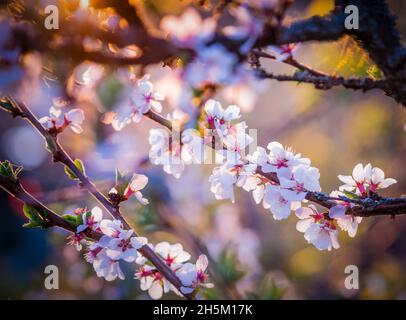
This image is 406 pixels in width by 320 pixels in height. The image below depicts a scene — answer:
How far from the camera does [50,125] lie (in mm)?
938

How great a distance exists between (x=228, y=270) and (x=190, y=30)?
0.92 meters

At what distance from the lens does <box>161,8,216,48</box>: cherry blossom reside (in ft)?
1.95

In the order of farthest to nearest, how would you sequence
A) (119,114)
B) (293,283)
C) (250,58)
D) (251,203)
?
(251,203)
(293,283)
(119,114)
(250,58)

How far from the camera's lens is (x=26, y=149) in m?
3.66

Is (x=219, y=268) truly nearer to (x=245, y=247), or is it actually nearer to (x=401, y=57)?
(x=401, y=57)

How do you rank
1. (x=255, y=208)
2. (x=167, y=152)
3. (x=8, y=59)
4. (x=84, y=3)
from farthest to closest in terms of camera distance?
(x=255, y=208), (x=167, y=152), (x=84, y=3), (x=8, y=59)

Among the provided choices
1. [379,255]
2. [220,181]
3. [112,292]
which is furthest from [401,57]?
[379,255]

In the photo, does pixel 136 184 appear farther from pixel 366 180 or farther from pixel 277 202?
pixel 366 180

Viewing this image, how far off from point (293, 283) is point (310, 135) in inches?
51.3

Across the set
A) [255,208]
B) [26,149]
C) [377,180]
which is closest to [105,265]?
[377,180]

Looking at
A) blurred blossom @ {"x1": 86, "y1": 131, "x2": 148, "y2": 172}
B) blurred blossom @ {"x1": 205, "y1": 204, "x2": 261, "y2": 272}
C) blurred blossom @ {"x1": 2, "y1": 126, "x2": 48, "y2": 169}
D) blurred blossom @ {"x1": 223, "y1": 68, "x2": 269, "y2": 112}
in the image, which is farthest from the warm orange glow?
blurred blossom @ {"x1": 2, "y1": 126, "x2": 48, "y2": 169}

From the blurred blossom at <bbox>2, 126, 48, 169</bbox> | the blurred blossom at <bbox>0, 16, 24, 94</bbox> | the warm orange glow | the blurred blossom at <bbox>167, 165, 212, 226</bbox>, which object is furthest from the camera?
the blurred blossom at <bbox>2, 126, 48, 169</bbox>

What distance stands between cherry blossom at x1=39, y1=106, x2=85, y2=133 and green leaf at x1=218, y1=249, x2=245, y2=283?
2.25 feet

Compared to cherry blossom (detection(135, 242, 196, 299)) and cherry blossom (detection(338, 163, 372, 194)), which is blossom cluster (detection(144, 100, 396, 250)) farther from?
cherry blossom (detection(135, 242, 196, 299))
